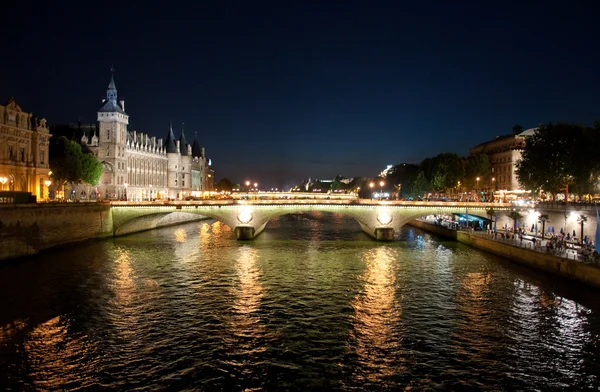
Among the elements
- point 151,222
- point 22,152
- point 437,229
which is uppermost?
point 22,152

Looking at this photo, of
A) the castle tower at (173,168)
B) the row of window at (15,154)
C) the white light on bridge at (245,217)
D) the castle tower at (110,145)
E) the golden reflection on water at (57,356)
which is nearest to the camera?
the golden reflection on water at (57,356)

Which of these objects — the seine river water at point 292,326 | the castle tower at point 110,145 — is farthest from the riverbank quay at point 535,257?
the castle tower at point 110,145

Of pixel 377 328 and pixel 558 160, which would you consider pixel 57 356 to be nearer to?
pixel 377 328

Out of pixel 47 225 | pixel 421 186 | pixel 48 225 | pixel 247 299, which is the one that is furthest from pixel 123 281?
pixel 421 186

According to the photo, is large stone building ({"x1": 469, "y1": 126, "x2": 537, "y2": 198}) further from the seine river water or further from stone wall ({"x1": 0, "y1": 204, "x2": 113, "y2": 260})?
stone wall ({"x1": 0, "y1": 204, "x2": 113, "y2": 260})

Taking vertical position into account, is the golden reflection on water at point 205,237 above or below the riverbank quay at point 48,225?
below

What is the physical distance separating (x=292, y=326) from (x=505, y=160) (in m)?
117

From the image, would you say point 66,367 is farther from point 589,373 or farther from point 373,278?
point 373,278

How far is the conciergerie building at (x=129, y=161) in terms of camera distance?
110 metres

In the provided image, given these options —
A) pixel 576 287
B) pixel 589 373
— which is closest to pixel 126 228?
pixel 576 287

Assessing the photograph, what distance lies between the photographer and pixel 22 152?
222 feet

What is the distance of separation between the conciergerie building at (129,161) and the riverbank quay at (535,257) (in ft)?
263

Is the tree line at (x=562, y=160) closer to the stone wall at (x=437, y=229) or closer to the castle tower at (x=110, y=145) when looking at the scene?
the stone wall at (x=437, y=229)

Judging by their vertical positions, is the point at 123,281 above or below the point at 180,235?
below
